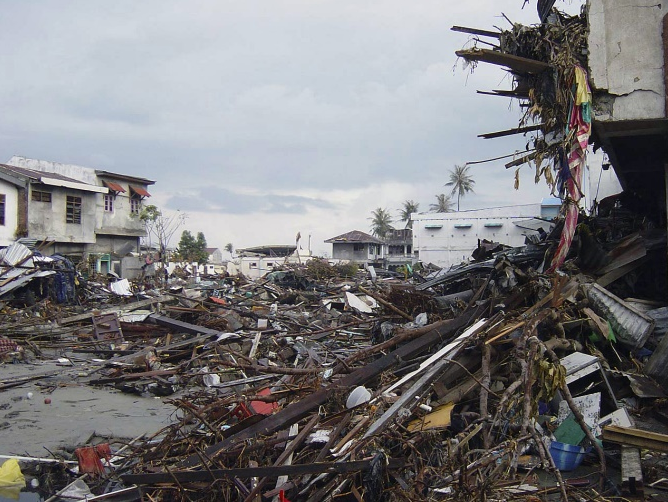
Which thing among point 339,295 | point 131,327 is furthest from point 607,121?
point 339,295

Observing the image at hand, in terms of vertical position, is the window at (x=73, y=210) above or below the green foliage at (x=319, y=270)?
above

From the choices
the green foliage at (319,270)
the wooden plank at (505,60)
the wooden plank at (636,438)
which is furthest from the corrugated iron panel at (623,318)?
the green foliage at (319,270)

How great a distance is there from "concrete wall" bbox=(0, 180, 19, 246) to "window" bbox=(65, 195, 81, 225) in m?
3.08

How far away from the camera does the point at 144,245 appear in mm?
41000

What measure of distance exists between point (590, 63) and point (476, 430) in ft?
20.0

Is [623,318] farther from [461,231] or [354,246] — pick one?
[354,246]

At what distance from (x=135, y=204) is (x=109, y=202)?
2527mm

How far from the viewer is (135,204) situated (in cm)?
3625

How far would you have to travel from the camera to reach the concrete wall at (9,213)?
2658 centimetres

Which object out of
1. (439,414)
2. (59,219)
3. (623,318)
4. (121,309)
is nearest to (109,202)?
(59,219)

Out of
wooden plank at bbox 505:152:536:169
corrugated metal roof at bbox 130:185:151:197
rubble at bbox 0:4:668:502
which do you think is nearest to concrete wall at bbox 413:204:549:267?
corrugated metal roof at bbox 130:185:151:197

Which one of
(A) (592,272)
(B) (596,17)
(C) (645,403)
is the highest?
(B) (596,17)

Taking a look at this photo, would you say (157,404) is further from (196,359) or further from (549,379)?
(549,379)

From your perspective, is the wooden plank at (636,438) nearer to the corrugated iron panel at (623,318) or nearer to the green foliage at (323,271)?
the corrugated iron panel at (623,318)
